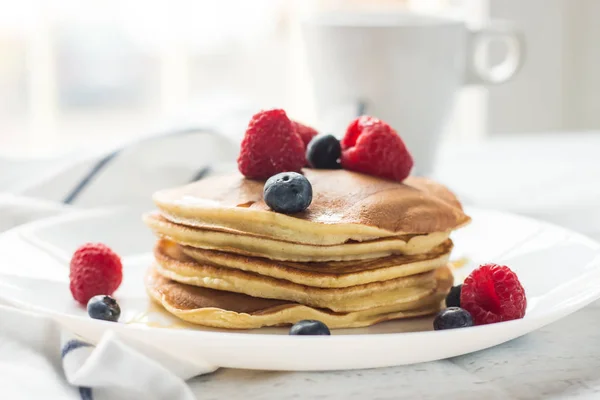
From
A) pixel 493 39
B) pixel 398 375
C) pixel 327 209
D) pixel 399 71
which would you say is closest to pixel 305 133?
pixel 327 209

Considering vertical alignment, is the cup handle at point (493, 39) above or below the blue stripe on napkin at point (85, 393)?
above

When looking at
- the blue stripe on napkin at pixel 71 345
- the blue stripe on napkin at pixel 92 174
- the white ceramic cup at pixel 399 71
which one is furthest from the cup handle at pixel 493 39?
the blue stripe on napkin at pixel 71 345

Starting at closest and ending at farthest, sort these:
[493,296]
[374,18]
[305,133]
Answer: [493,296], [305,133], [374,18]

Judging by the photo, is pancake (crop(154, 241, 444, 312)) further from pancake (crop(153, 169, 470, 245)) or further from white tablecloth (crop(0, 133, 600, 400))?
white tablecloth (crop(0, 133, 600, 400))

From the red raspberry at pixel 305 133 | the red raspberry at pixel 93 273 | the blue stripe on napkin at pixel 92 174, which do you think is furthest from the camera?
the blue stripe on napkin at pixel 92 174

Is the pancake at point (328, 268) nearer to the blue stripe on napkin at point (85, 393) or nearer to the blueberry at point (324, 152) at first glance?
the blueberry at point (324, 152)

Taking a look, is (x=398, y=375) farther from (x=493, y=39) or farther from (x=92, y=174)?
(x=493, y=39)
